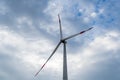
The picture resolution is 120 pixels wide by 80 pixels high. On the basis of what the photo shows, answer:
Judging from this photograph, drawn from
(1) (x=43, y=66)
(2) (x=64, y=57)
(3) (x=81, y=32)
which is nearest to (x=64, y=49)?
(2) (x=64, y=57)

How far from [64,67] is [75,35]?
58.7 ft

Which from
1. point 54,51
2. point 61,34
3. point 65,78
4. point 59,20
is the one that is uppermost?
point 59,20

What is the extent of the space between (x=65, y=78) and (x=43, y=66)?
26628 millimetres

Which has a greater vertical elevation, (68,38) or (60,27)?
(60,27)

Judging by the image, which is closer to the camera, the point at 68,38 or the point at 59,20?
the point at 68,38

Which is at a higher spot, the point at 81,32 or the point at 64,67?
the point at 81,32

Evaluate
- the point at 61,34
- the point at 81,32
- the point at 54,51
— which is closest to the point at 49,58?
the point at 54,51

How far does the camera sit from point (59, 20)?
126750 millimetres

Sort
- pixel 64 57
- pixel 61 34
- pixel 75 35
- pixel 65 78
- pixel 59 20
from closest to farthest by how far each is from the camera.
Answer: pixel 65 78 < pixel 64 57 < pixel 75 35 < pixel 61 34 < pixel 59 20

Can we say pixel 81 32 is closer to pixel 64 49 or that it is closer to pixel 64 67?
pixel 64 49

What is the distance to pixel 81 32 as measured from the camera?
10725cm

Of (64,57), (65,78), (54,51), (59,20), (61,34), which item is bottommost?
(65,78)

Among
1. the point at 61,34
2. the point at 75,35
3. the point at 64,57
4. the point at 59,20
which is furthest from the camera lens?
the point at 59,20

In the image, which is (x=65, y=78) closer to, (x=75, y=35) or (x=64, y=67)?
(x=64, y=67)
